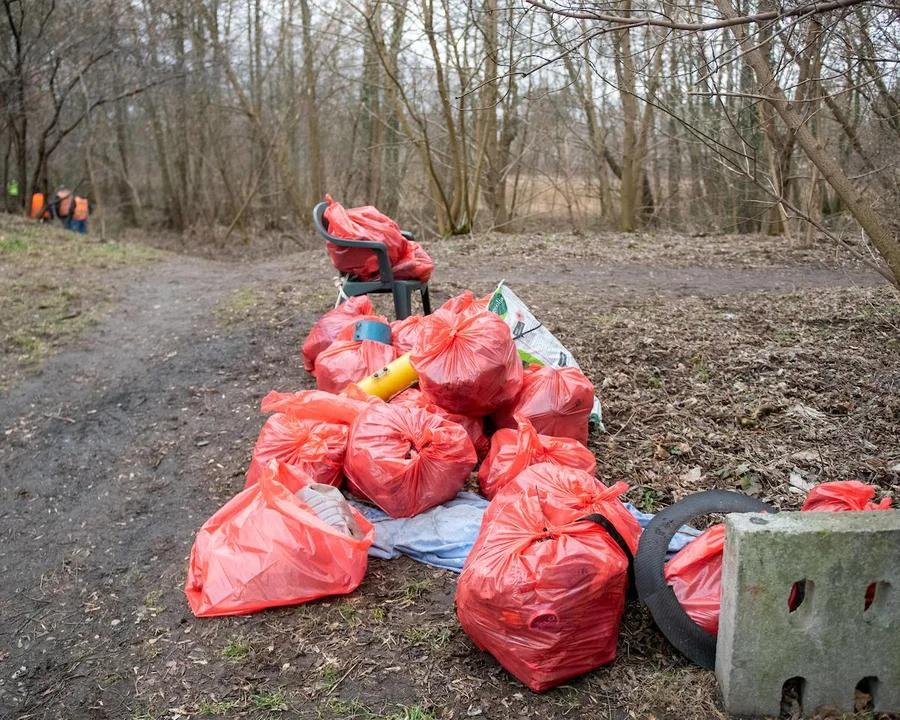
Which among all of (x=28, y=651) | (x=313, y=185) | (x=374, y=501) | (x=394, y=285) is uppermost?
(x=313, y=185)

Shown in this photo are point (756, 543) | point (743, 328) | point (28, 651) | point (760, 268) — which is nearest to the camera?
point (756, 543)

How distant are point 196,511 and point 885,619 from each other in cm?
276

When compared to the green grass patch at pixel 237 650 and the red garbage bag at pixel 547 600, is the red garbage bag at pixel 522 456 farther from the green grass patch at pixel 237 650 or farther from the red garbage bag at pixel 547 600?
the green grass patch at pixel 237 650

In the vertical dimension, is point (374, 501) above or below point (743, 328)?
below

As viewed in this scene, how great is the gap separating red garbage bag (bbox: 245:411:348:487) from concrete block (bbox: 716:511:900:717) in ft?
5.75

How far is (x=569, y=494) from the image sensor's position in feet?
8.57

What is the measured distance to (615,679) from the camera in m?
2.25

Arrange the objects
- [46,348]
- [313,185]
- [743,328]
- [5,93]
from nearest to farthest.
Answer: [743,328], [46,348], [5,93], [313,185]

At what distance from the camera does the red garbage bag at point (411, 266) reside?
5012 millimetres

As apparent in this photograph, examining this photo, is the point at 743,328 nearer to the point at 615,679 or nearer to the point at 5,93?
the point at 615,679

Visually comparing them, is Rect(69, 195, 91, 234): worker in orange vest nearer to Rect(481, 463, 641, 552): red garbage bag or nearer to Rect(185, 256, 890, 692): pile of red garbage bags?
Rect(185, 256, 890, 692): pile of red garbage bags

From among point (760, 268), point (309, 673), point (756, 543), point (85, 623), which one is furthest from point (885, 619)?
point (760, 268)

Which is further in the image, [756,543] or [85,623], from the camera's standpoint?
[85,623]

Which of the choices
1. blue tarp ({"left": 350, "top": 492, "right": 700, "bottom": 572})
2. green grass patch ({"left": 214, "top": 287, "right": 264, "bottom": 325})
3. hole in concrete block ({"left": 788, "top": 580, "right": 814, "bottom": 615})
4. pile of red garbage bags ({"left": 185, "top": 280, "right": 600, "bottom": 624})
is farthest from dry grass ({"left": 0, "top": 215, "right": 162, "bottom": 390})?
hole in concrete block ({"left": 788, "top": 580, "right": 814, "bottom": 615})
